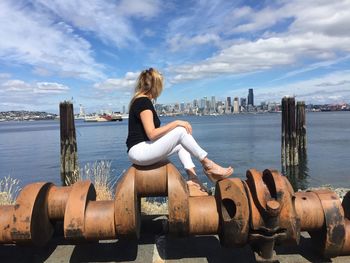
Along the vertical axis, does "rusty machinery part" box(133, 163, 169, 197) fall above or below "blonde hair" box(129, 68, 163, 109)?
below

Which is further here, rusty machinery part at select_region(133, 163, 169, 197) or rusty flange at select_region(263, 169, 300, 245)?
rusty machinery part at select_region(133, 163, 169, 197)

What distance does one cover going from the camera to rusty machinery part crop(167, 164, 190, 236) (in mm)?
4152

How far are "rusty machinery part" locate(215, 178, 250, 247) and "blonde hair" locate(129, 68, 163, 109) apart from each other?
4.99ft

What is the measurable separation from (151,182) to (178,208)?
45 cm

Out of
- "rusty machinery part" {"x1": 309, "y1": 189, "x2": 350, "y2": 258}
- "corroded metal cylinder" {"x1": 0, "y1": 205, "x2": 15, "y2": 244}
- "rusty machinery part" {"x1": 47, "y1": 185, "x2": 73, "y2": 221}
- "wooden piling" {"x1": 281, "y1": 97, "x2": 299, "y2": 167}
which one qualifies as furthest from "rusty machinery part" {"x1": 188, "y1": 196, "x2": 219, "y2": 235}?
"wooden piling" {"x1": 281, "y1": 97, "x2": 299, "y2": 167}

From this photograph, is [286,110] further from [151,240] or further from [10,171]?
[151,240]

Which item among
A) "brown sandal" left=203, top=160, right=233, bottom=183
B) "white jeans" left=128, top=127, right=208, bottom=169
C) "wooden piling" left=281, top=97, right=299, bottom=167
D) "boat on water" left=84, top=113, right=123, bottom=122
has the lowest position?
"boat on water" left=84, top=113, right=123, bottom=122

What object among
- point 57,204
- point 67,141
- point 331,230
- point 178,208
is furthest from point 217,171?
point 67,141

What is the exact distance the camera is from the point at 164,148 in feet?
15.4

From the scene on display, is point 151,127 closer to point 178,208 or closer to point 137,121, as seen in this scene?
point 137,121

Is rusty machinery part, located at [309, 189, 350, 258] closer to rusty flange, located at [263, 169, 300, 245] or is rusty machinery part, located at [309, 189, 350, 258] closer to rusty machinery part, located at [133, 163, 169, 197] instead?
rusty flange, located at [263, 169, 300, 245]

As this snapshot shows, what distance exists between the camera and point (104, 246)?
15.3 feet

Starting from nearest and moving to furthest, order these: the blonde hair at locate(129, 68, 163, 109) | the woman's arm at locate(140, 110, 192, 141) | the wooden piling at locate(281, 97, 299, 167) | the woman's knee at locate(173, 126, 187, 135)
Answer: the woman's arm at locate(140, 110, 192, 141) < the woman's knee at locate(173, 126, 187, 135) < the blonde hair at locate(129, 68, 163, 109) < the wooden piling at locate(281, 97, 299, 167)

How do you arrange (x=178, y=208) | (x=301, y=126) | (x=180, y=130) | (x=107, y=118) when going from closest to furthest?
(x=178, y=208) < (x=180, y=130) < (x=301, y=126) < (x=107, y=118)
